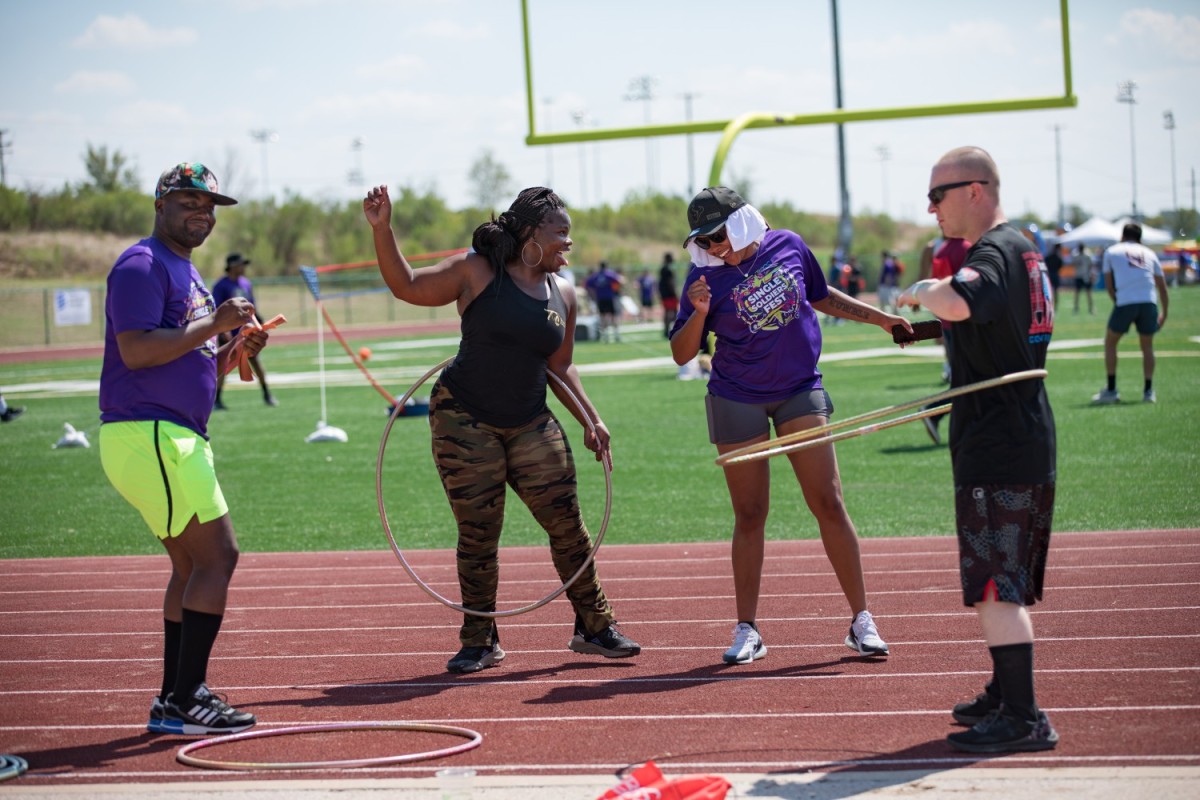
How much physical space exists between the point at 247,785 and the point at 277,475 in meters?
9.62

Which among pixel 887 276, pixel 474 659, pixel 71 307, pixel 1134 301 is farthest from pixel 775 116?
pixel 71 307

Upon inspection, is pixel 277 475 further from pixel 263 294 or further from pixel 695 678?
pixel 263 294

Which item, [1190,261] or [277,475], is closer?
[277,475]

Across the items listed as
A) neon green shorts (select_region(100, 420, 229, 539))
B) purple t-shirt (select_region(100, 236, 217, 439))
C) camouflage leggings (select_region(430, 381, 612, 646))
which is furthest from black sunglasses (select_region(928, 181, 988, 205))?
neon green shorts (select_region(100, 420, 229, 539))

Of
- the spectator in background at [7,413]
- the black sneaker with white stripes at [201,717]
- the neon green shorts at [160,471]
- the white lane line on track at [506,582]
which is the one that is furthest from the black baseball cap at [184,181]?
the spectator in background at [7,413]

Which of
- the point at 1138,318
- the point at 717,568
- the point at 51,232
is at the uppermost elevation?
the point at 51,232

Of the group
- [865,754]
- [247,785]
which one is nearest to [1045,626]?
[865,754]

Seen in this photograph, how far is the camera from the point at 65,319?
156 feet

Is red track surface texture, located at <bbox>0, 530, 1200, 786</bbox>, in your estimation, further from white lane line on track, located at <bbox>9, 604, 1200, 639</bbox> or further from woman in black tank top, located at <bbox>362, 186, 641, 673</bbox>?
woman in black tank top, located at <bbox>362, 186, 641, 673</bbox>

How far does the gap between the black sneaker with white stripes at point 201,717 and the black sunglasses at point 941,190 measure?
341 cm

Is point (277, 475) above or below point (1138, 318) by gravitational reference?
below

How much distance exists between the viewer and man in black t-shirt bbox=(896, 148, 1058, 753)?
478cm

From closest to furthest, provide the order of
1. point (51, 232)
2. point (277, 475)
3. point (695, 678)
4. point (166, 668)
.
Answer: point (166, 668) → point (695, 678) → point (277, 475) → point (51, 232)

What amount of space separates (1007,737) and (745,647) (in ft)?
5.83
